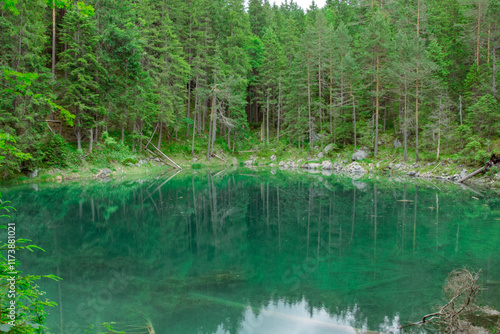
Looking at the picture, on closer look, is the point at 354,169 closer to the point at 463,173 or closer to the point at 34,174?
the point at 463,173

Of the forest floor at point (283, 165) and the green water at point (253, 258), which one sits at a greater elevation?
the forest floor at point (283, 165)

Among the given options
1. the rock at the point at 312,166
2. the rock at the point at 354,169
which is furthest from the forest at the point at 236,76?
the rock at the point at 312,166

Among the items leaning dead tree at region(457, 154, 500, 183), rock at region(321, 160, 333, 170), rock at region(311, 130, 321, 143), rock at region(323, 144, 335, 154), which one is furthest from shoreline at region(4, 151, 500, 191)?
rock at region(311, 130, 321, 143)

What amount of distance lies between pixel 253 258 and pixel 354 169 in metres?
26.5

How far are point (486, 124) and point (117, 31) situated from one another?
103ft

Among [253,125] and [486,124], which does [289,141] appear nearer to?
[253,125]

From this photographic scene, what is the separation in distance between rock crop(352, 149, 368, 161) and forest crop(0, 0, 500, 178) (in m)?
1.18

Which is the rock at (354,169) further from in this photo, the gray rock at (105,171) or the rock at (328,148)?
the gray rock at (105,171)

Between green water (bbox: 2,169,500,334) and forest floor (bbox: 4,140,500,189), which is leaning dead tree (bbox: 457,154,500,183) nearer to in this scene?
forest floor (bbox: 4,140,500,189)

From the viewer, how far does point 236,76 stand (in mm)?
41500

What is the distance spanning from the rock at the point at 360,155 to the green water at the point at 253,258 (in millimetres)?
17569

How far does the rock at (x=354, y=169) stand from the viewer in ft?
103

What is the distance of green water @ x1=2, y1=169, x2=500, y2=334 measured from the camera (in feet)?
17.4

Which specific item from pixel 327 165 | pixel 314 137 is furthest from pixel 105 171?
pixel 314 137
